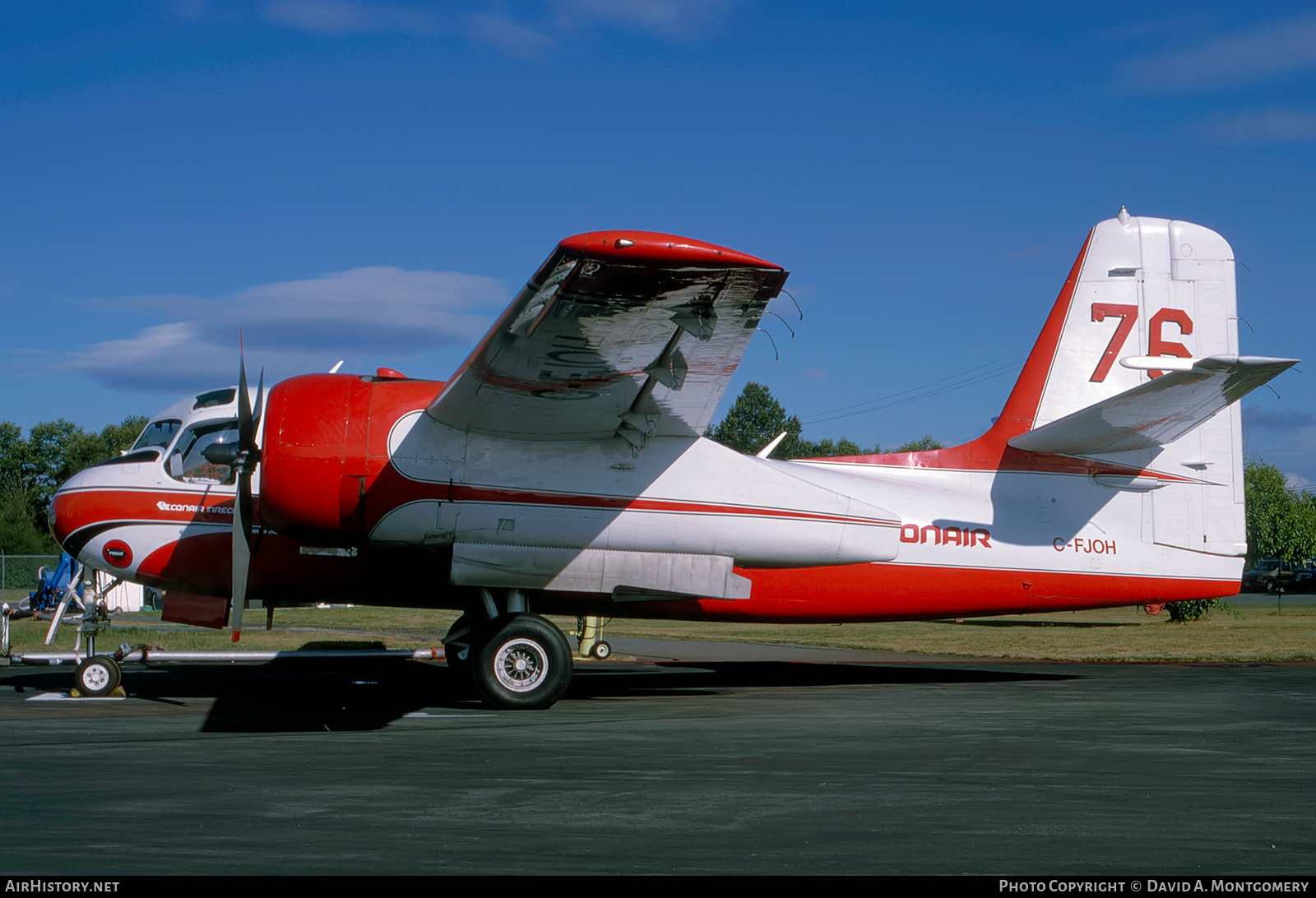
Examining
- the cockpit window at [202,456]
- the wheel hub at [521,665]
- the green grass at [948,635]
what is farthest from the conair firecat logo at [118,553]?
the green grass at [948,635]

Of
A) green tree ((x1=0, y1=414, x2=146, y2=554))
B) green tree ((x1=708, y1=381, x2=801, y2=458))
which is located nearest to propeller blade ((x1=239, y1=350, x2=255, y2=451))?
green tree ((x1=0, y1=414, x2=146, y2=554))

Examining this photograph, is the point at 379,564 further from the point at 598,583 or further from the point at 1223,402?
the point at 1223,402

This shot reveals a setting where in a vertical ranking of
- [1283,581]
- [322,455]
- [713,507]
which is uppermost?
[322,455]

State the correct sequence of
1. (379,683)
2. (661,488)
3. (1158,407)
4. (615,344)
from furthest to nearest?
(379,683), (661,488), (1158,407), (615,344)

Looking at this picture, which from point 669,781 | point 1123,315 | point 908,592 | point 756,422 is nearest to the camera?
point 669,781

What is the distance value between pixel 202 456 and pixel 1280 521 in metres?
58.3

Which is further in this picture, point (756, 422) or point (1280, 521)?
Answer: point (756, 422)

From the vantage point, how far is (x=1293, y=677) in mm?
13383

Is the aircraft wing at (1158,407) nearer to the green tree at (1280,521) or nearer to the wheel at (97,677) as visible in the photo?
the wheel at (97,677)

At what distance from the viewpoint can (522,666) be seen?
10820mm

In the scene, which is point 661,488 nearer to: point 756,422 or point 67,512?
point 67,512

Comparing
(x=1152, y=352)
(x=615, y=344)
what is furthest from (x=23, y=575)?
(x=1152, y=352)

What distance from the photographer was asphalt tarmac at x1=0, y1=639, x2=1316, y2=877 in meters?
4.76

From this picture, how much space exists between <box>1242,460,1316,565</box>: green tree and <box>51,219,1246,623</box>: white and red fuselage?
143 ft
